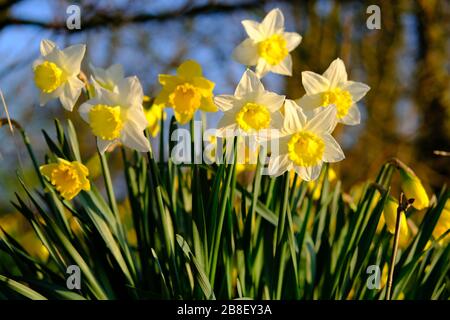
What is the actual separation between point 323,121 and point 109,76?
42 cm

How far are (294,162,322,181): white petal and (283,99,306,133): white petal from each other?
62mm

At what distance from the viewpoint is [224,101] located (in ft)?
2.84

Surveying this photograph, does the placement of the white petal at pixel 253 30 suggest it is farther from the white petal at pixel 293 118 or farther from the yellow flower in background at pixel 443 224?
the yellow flower in background at pixel 443 224

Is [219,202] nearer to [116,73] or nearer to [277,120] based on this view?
[277,120]

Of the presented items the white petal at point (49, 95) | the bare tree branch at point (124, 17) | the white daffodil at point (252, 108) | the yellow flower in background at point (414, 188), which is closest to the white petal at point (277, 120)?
the white daffodil at point (252, 108)

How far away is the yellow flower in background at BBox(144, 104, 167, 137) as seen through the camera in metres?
1.09

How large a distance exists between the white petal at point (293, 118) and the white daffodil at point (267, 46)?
0.18 m

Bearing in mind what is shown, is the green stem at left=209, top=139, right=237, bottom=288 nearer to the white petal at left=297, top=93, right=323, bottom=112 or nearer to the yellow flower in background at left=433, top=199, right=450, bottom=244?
the white petal at left=297, top=93, right=323, bottom=112

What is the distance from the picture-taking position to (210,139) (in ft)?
3.64

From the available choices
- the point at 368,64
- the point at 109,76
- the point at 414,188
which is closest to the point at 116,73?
the point at 109,76

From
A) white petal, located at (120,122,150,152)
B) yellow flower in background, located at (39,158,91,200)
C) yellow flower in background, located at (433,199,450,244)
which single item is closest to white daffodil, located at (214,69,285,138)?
white petal, located at (120,122,150,152)
